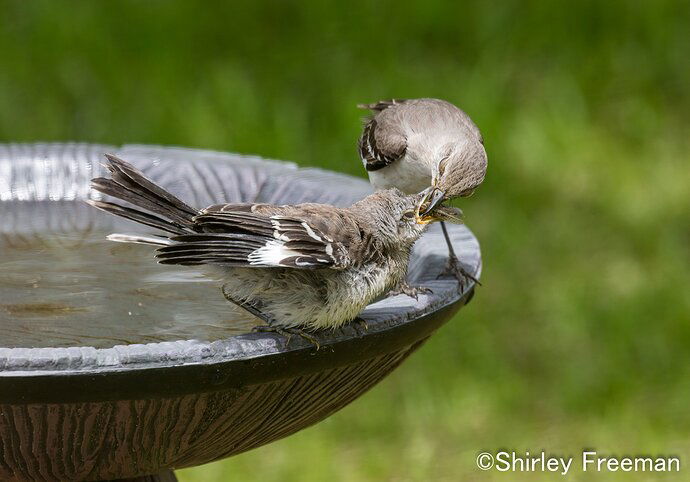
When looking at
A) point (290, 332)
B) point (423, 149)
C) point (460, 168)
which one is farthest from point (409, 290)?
point (423, 149)

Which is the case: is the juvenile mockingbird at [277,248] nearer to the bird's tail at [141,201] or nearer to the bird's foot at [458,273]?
the bird's tail at [141,201]

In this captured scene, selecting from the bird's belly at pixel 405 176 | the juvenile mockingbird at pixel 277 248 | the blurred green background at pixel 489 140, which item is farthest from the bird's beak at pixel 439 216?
the blurred green background at pixel 489 140

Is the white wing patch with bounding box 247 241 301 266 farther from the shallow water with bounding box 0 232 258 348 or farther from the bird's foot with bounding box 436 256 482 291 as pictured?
the bird's foot with bounding box 436 256 482 291

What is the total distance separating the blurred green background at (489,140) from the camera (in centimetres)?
657

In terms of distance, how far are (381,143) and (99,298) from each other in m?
1.41

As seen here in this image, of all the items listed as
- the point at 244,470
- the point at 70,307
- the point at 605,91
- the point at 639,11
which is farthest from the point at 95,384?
the point at 639,11

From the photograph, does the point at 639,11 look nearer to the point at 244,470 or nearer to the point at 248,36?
the point at 248,36

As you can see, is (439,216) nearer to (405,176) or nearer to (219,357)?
(219,357)

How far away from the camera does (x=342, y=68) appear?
9055mm

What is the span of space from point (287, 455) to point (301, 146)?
9.12ft

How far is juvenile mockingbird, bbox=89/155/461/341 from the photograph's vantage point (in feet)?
10.6

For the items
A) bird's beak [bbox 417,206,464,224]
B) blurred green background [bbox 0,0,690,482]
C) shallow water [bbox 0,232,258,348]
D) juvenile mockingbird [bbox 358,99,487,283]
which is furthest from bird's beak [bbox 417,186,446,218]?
blurred green background [bbox 0,0,690,482]

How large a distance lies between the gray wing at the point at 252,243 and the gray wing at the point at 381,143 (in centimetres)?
156

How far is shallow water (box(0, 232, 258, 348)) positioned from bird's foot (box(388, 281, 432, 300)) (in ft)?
1.72
